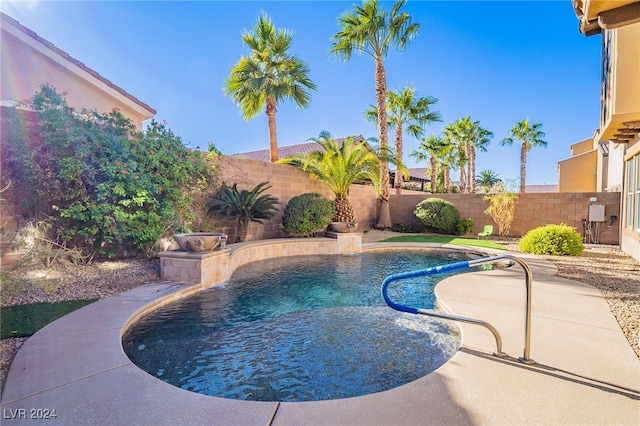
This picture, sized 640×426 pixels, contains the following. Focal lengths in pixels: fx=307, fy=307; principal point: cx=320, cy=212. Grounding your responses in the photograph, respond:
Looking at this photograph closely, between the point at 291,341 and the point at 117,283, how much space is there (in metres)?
3.74

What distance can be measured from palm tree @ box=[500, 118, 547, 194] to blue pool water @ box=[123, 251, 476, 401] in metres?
28.1

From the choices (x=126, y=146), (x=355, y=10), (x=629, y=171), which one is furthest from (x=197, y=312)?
(x=355, y=10)

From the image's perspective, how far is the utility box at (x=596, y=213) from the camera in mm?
12609

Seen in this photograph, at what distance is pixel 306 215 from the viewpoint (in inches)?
463

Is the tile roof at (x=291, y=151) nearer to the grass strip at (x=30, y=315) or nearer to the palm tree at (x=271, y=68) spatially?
the palm tree at (x=271, y=68)

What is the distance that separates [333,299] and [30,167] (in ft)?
19.4

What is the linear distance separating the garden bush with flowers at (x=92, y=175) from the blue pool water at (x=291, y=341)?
2.38m

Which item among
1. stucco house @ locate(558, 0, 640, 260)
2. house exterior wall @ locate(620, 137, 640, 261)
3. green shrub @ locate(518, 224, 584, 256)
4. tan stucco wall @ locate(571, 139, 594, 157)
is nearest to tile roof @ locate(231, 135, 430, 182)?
tan stucco wall @ locate(571, 139, 594, 157)

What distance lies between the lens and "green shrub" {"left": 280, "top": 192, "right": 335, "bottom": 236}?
1170 cm

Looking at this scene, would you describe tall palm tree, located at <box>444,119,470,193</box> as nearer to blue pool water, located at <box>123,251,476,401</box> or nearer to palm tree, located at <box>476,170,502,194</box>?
palm tree, located at <box>476,170,502,194</box>

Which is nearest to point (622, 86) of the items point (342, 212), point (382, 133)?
point (342, 212)

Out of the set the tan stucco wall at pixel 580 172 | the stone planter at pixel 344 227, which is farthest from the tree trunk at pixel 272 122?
the tan stucco wall at pixel 580 172

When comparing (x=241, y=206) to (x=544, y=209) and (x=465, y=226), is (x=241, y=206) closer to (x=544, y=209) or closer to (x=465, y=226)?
(x=465, y=226)

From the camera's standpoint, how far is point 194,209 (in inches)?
362
